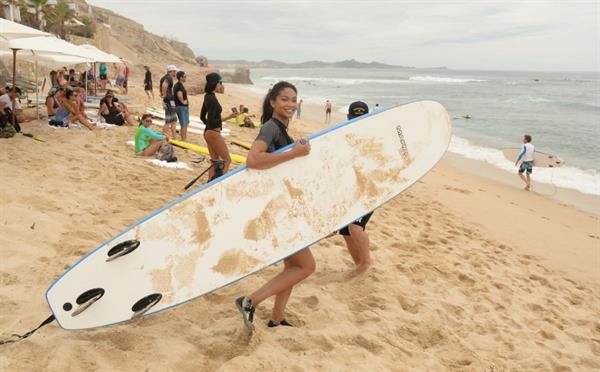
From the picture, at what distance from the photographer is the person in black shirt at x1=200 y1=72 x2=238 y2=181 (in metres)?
5.37

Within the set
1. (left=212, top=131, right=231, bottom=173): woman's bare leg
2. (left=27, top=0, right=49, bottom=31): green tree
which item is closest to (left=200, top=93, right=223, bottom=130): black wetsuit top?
(left=212, top=131, right=231, bottom=173): woman's bare leg

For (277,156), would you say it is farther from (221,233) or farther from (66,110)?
(66,110)

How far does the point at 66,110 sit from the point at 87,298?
691 cm

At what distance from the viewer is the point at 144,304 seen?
2500 mm

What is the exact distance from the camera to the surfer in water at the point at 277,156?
2533 mm

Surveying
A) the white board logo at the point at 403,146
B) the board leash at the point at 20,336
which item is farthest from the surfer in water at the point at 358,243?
the board leash at the point at 20,336

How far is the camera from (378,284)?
3.69m

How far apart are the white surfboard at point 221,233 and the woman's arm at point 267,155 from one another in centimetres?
7

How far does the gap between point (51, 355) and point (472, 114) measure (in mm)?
27169

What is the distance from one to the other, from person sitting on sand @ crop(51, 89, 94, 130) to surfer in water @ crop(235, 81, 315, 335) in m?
6.91

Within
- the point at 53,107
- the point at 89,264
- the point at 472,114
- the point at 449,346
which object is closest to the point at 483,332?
the point at 449,346

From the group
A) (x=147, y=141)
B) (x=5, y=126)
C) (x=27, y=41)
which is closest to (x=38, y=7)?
(x=27, y=41)

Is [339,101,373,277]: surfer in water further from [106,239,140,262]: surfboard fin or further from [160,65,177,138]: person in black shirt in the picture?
[160,65,177,138]: person in black shirt

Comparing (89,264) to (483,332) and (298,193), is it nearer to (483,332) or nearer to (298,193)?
(298,193)
